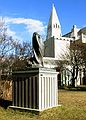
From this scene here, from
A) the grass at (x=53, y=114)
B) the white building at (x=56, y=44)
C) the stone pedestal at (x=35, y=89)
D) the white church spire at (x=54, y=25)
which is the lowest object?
the grass at (x=53, y=114)

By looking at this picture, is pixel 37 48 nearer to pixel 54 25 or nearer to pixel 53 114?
pixel 53 114

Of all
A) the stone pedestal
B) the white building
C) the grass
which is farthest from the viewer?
the white building

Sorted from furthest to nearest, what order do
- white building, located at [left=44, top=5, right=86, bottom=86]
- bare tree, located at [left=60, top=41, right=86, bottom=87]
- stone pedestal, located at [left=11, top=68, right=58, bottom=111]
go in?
white building, located at [left=44, top=5, right=86, bottom=86], bare tree, located at [left=60, top=41, right=86, bottom=87], stone pedestal, located at [left=11, top=68, right=58, bottom=111]

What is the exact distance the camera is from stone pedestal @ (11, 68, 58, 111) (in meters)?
10.8

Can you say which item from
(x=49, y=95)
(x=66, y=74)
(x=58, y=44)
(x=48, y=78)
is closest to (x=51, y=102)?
(x=49, y=95)

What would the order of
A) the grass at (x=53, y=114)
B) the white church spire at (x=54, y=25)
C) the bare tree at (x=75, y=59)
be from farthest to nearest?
the white church spire at (x=54, y=25)
the bare tree at (x=75, y=59)
the grass at (x=53, y=114)

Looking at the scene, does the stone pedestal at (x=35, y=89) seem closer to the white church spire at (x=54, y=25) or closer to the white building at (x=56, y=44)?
the white building at (x=56, y=44)

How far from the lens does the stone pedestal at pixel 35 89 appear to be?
1077 cm

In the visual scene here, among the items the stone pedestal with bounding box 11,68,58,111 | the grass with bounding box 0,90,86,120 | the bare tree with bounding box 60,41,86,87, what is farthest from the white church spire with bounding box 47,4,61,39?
the grass with bounding box 0,90,86,120

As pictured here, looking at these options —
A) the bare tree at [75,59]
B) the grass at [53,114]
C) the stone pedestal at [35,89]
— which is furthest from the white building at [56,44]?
the grass at [53,114]

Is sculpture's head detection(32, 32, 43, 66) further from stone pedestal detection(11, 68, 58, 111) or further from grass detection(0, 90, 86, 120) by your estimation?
grass detection(0, 90, 86, 120)

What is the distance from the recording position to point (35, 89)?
10.9 m

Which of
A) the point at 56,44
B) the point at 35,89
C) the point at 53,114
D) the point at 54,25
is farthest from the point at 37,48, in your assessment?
the point at 54,25

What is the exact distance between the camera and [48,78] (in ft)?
36.9
